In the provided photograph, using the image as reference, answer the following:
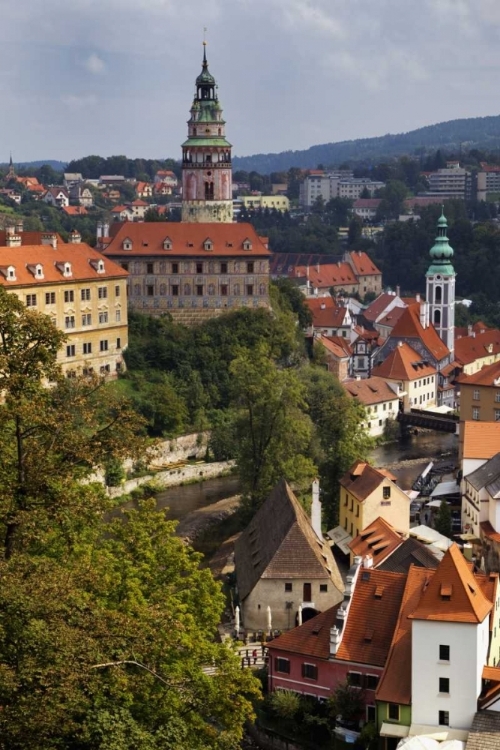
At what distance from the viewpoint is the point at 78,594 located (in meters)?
23.1

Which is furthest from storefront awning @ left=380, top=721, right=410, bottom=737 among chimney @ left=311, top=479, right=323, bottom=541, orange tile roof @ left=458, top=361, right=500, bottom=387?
orange tile roof @ left=458, top=361, right=500, bottom=387

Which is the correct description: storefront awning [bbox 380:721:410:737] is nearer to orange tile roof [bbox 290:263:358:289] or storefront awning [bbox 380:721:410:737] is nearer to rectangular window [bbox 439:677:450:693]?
rectangular window [bbox 439:677:450:693]

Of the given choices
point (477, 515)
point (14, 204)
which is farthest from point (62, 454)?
point (14, 204)

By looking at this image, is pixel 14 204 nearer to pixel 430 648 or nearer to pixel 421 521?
pixel 421 521

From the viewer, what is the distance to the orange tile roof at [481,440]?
47812mm

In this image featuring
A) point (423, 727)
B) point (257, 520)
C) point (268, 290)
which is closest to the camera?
point (423, 727)

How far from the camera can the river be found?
53.2 m

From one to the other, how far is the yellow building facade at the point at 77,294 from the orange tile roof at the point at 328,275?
2062 inches

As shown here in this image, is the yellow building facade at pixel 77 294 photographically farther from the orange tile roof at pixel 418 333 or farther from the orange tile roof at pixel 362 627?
the orange tile roof at pixel 362 627

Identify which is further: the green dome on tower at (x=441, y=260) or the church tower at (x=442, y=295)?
the green dome on tower at (x=441, y=260)

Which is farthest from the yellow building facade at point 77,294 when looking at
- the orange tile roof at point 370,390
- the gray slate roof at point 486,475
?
the gray slate roof at point 486,475

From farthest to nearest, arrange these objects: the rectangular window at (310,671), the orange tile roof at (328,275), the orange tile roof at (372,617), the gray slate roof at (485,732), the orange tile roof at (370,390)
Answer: the orange tile roof at (328,275)
the orange tile roof at (370,390)
the rectangular window at (310,671)
the orange tile roof at (372,617)
the gray slate roof at (485,732)

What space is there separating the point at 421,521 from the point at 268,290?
25.1 metres

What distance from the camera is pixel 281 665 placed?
32094 mm
